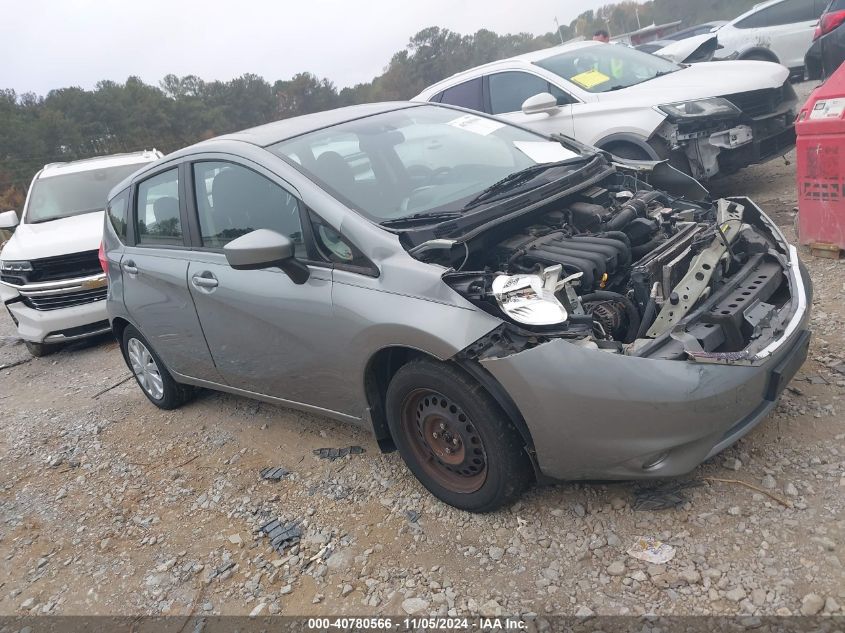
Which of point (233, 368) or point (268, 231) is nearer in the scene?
point (268, 231)

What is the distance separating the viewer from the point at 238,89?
36062mm

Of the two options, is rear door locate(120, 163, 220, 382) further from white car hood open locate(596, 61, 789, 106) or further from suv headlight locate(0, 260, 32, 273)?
white car hood open locate(596, 61, 789, 106)

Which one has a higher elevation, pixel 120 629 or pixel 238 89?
pixel 238 89

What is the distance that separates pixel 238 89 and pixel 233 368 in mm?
35742

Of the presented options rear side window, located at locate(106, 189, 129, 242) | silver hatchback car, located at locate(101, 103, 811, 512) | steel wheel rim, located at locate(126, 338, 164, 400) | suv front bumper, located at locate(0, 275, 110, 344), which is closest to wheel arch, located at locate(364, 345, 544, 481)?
silver hatchback car, located at locate(101, 103, 811, 512)

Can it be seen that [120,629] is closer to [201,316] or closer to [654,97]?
[201,316]

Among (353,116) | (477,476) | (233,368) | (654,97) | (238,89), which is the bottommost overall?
(477,476)

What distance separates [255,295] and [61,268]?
14.3 feet

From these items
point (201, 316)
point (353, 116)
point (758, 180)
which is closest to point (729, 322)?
point (353, 116)

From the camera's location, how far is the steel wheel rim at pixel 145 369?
4816mm

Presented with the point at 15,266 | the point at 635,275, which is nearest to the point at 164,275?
the point at 635,275

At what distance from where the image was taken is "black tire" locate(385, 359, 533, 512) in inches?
104

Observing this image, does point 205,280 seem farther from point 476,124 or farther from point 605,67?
point 605,67

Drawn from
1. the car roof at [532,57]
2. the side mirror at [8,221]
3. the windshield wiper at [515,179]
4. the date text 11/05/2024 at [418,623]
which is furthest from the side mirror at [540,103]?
the side mirror at [8,221]
